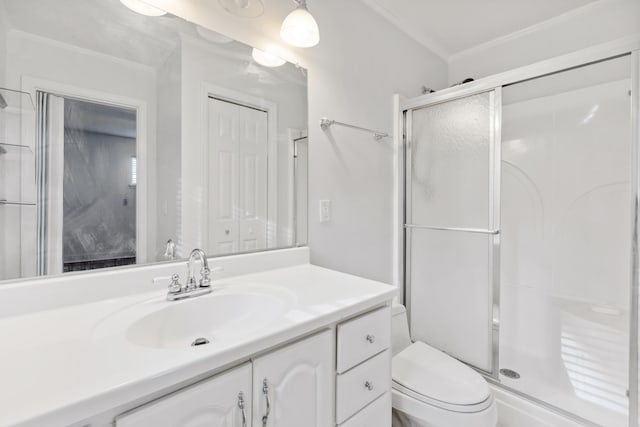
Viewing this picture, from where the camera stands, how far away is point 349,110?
64.1 inches

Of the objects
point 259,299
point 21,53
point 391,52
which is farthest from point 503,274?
point 21,53

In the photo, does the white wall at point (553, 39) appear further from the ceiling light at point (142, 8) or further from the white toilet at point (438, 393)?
the ceiling light at point (142, 8)

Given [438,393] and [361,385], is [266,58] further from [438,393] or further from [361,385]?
[438,393]

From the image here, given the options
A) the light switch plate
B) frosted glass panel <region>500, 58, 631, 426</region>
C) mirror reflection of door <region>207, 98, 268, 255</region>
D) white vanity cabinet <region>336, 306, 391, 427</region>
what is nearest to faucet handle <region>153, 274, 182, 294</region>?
mirror reflection of door <region>207, 98, 268, 255</region>

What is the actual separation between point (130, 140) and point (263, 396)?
886 millimetres

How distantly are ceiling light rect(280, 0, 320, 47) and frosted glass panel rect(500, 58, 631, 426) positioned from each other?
5.46 ft

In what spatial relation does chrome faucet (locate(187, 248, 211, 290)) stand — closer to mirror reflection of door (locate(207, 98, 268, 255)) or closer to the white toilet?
mirror reflection of door (locate(207, 98, 268, 255))

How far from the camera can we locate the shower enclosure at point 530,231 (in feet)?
5.60

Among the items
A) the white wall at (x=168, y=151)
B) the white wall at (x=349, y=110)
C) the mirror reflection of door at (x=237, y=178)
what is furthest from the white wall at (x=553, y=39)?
the white wall at (x=168, y=151)

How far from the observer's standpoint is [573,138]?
1920 millimetres

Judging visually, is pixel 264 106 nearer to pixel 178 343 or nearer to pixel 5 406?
pixel 178 343

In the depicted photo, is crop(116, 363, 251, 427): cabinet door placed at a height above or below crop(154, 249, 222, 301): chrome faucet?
below

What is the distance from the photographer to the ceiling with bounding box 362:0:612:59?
1759 mm

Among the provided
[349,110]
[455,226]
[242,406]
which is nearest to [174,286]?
[242,406]
